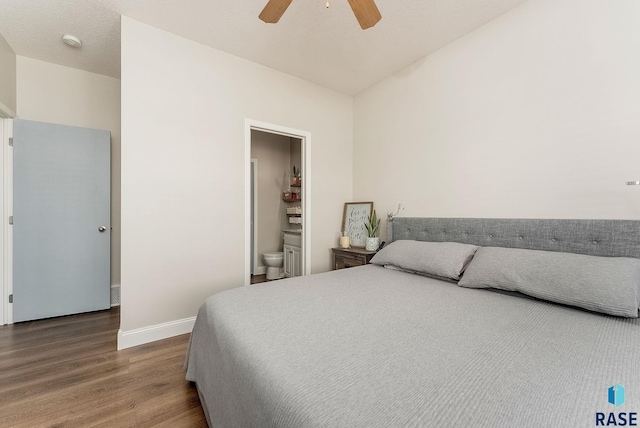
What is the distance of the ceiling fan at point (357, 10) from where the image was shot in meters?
1.47

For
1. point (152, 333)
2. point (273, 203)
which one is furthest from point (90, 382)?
point (273, 203)

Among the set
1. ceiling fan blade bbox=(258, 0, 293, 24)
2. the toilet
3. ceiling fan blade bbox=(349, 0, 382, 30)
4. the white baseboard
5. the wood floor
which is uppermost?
ceiling fan blade bbox=(258, 0, 293, 24)

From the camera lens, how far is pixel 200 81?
2434 mm

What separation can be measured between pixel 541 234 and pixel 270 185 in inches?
151

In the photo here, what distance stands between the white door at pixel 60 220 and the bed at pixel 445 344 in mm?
2154

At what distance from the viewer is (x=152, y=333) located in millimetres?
2201

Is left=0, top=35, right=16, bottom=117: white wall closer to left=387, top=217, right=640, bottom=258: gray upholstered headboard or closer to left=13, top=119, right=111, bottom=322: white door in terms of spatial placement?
left=13, top=119, right=111, bottom=322: white door

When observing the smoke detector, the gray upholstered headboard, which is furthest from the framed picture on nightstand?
the smoke detector

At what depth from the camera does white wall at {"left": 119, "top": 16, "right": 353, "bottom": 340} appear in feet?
6.98

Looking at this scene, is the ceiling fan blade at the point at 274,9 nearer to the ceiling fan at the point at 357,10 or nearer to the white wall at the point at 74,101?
the ceiling fan at the point at 357,10

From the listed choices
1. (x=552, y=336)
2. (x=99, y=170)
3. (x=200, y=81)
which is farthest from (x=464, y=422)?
(x=99, y=170)

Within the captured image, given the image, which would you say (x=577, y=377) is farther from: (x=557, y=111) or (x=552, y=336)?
(x=557, y=111)

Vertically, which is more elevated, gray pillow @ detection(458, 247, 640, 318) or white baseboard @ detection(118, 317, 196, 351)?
gray pillow @ detection(458, 247, 640, 318)

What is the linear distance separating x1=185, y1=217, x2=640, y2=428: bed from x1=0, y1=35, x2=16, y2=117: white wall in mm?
2926
